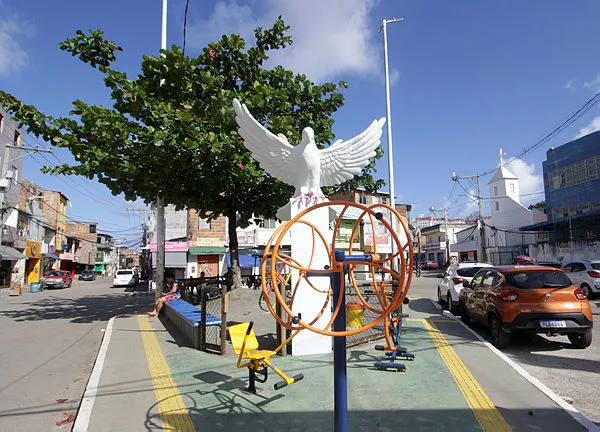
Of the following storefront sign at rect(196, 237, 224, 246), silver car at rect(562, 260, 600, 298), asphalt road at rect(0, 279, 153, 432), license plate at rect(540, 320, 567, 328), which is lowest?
asphalt road at rect(0, 279, 153, 432)

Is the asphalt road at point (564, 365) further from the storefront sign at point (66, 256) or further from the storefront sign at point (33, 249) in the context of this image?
the storefront sign at point (66, 256)

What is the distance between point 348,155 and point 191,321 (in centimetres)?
463

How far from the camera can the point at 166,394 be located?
16.6 feet

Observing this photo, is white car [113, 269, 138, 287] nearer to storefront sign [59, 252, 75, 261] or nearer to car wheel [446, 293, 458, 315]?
storefront sign [59, 252, 75, 261]

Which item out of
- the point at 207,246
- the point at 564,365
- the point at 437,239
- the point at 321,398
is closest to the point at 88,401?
the point at 321,398

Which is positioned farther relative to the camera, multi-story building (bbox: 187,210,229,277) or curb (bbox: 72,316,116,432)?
multi-story building (bbox: 187,210,229,277)

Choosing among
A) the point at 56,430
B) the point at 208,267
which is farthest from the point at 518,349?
the point at 208,267

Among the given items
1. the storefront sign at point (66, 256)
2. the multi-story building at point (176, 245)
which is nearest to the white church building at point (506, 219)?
the multi-story building at point (176, 245)

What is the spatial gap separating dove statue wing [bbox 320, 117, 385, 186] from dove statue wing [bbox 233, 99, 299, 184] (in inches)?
28.4

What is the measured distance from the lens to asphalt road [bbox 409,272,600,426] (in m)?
4.86

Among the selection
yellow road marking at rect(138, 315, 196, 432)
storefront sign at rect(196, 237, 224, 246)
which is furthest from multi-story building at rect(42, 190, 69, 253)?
yellow road marking at rect(138, 315, 196, 432)

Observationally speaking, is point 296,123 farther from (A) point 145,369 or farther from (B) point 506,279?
(A) point 145,369

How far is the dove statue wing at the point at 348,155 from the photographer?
7.86m

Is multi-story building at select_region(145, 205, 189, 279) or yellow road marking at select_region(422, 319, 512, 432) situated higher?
multi-story building at select_region(145, 205, 189, 279)
